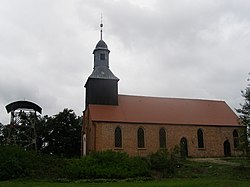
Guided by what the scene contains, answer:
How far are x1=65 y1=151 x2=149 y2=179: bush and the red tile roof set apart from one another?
13183 millimetres

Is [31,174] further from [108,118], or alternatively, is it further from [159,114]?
[159,114]

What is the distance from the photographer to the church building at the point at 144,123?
4272 cm

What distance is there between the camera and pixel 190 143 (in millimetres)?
45312

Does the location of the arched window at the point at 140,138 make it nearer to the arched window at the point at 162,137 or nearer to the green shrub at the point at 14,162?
the arched window at the point at 162,137

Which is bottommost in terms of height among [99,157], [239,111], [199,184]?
[199,184]

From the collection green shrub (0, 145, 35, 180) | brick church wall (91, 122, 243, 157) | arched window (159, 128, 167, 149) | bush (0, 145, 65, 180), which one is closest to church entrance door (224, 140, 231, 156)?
brick church wall (91, 122, 243, 157)

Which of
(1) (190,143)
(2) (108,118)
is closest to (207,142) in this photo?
(1) (190,143)

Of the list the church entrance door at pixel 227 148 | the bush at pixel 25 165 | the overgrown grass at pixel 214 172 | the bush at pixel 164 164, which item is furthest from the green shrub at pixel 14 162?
the church entrance door at pixel 227 148

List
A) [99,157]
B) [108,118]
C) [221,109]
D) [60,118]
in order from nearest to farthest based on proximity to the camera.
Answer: [99,157] < [108,118] < [221,109] < [60,118]

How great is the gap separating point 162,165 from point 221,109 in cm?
2330

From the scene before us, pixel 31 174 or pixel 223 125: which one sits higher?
pixel 223 125

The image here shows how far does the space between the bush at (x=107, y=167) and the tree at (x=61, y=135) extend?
2353 centimetres

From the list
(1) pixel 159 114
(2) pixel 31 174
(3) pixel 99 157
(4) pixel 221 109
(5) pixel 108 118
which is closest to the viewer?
(2) pixel 31 174

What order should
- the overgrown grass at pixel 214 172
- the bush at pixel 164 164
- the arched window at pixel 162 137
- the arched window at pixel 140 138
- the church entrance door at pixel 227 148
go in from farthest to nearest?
the church entrance door at pixel 227 148, the arched window at pixel 162 137, the arched window at pixel 140 138, the bush at pixel 164 164, the overgrown grass at pixel 214 172
